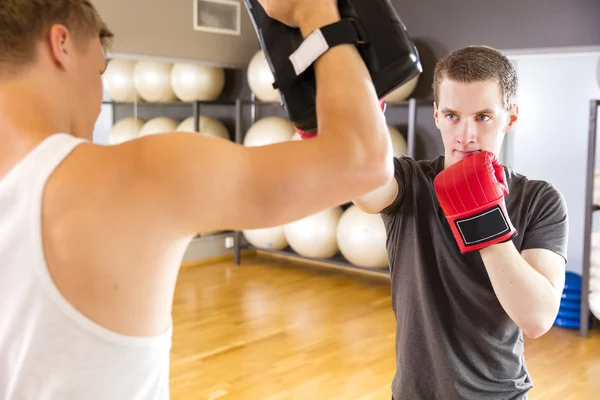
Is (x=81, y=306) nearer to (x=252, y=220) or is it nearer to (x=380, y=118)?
(x=252, y=220)

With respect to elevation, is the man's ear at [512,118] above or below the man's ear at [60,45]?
below

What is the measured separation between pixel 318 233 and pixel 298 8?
4075 mm

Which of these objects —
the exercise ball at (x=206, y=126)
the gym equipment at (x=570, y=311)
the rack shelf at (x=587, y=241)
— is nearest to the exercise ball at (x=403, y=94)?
the rack shelf at (x=587, y=241)

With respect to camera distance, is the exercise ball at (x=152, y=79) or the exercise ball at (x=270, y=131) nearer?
the exercise ball at (x=270, y=131)

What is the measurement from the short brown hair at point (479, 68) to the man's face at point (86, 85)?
2.55ft

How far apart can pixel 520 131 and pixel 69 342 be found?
168 inches

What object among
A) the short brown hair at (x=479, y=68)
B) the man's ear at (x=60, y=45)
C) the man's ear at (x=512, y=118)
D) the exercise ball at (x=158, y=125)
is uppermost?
the man's ear at (x=60, y=45)

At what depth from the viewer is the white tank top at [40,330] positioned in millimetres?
663

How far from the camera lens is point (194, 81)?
5.39 metres

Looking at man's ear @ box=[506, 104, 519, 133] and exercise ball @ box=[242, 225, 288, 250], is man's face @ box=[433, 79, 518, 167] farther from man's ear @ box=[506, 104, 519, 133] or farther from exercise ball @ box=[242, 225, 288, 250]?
exercise ball @ box=[242, 225, 288, 250]

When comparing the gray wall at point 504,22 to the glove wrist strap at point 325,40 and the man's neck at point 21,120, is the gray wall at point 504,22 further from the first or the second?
the man's neck at point 21,120

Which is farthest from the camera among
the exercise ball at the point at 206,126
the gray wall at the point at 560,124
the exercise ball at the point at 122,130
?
the exercise ball at the point at 206,126

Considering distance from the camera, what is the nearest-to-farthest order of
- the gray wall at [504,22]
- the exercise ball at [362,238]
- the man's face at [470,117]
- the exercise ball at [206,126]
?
1. the man's face at [470,117]
2. the gray wall at [504,22]
3. the exercise ball at [362,238]
4. the exercise ball at [206,126]

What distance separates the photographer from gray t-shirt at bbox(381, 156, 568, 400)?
123 cm
